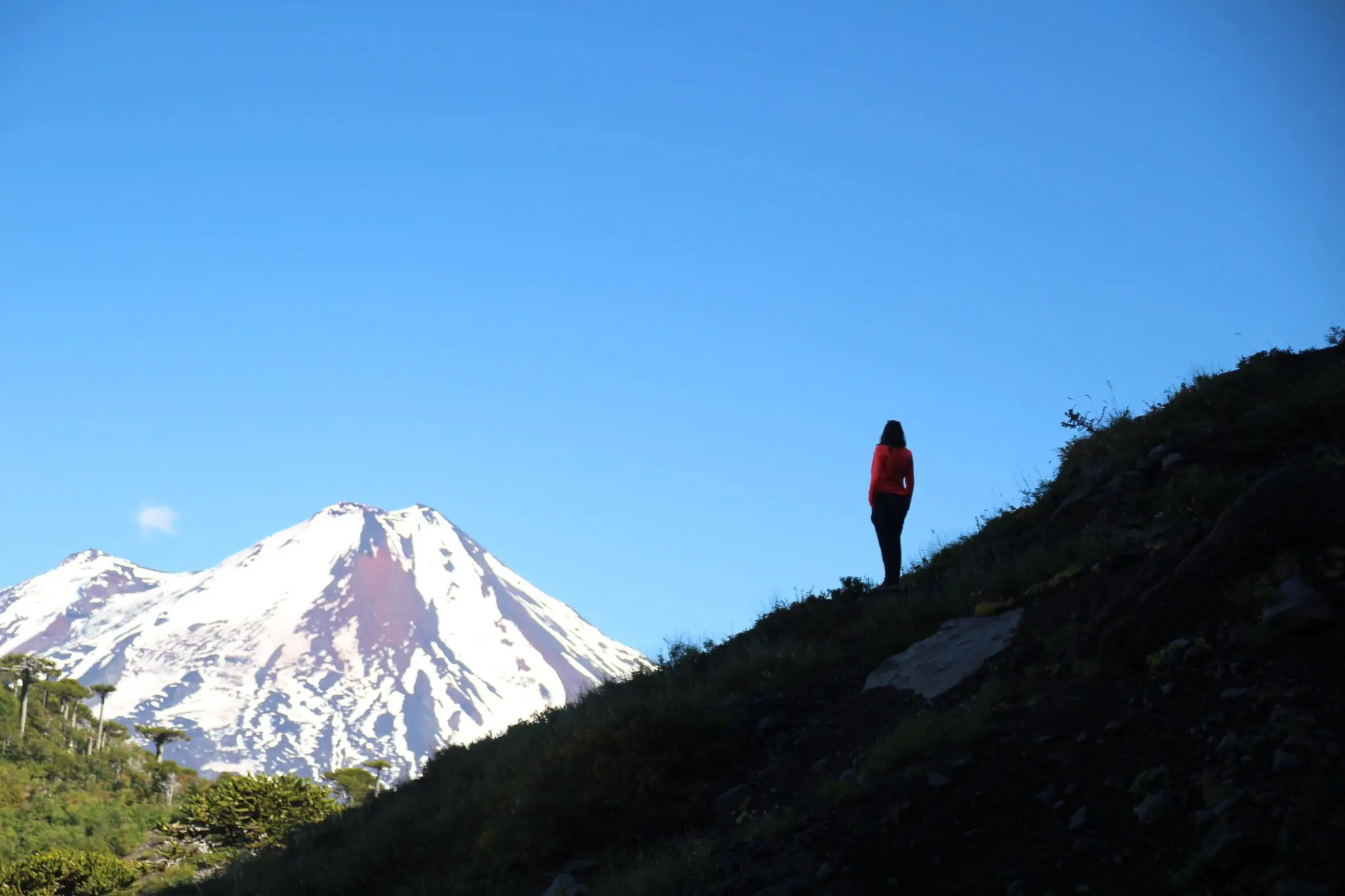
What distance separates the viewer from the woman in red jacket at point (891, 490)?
38.0 ft

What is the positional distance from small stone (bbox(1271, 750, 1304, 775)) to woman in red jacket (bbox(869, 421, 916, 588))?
6.29 meters

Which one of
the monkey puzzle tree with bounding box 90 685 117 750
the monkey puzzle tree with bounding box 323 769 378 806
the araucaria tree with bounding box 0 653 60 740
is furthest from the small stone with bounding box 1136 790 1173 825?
the monkey puzzle tree with bounding box 90 685 117 750

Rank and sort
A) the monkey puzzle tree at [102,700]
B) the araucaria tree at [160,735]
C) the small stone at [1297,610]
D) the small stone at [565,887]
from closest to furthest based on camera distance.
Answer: the small stone at [1297,610]
the small stone at [565,887]
the araucaria tree at [160,735]
the monkey puzzle tree at [102,700]

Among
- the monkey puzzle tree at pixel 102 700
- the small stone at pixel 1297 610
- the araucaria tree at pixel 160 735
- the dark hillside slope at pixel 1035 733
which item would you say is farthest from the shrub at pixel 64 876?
the monkey puzzle tree at pixel 102 700

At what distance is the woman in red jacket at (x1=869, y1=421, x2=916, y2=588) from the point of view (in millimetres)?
11586

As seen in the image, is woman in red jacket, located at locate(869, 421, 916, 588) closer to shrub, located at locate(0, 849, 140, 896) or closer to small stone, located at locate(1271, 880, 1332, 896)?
small stone, located at locate(1271, 880, 1332, 896)

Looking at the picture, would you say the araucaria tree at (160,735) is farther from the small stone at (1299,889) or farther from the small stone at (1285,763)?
the small stone at (1299,889)

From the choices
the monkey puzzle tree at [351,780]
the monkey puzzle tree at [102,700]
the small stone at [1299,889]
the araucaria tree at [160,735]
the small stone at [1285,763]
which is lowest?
the small stone at [1299,889]

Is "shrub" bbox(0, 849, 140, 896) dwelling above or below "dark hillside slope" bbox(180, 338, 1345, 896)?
above

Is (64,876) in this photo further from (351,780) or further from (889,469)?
(889,469)

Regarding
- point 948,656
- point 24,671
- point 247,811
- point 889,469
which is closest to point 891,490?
point 889,469

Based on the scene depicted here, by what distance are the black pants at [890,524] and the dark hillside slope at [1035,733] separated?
14.8 inches

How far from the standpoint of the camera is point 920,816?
6.44 metres

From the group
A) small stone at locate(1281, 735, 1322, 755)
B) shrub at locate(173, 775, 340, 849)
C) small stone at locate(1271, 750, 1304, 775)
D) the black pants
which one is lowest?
small stone at locate(1271, 750, 1304, 775)
